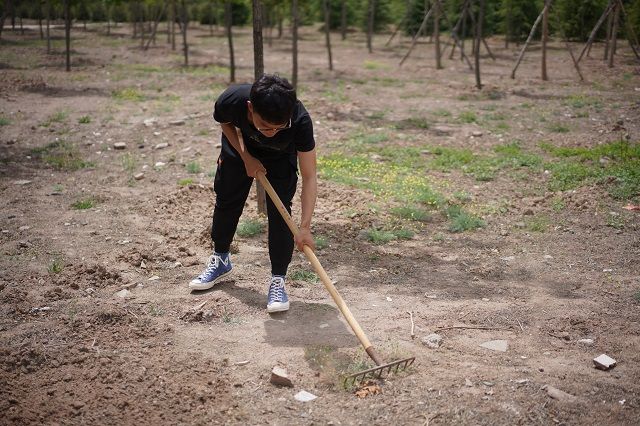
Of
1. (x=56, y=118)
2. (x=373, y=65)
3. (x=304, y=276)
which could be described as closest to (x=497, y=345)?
(x=304, y=276)

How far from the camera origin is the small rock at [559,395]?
312cm

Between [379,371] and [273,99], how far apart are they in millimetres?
1514

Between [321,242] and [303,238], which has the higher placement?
[303,238]

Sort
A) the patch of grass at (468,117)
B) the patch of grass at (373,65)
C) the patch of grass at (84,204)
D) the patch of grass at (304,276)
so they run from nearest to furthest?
1. the patch of grass at (304,276)
2. the patch of grass at (84,204)
3. the patch of grass at (468,117)
4. the patch of grass at (373,65)

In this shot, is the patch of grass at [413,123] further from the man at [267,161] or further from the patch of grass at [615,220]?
the man at [267,161]

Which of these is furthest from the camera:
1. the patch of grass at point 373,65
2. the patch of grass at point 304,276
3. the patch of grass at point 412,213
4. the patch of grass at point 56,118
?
the patch of grass at point 373,65

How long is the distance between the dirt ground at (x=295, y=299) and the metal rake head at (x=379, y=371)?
67mm

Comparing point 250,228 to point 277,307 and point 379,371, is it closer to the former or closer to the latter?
point 277,307

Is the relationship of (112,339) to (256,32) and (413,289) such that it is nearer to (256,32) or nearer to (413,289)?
(413,289)

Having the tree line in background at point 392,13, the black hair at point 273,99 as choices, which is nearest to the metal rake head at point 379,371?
the black hair at point 273,99

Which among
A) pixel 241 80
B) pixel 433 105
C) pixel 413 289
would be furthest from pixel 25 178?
pixel 241 80

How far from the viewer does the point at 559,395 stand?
10.3 ft

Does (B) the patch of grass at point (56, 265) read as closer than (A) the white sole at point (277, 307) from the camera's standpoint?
No

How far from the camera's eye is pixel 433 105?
11922mm
